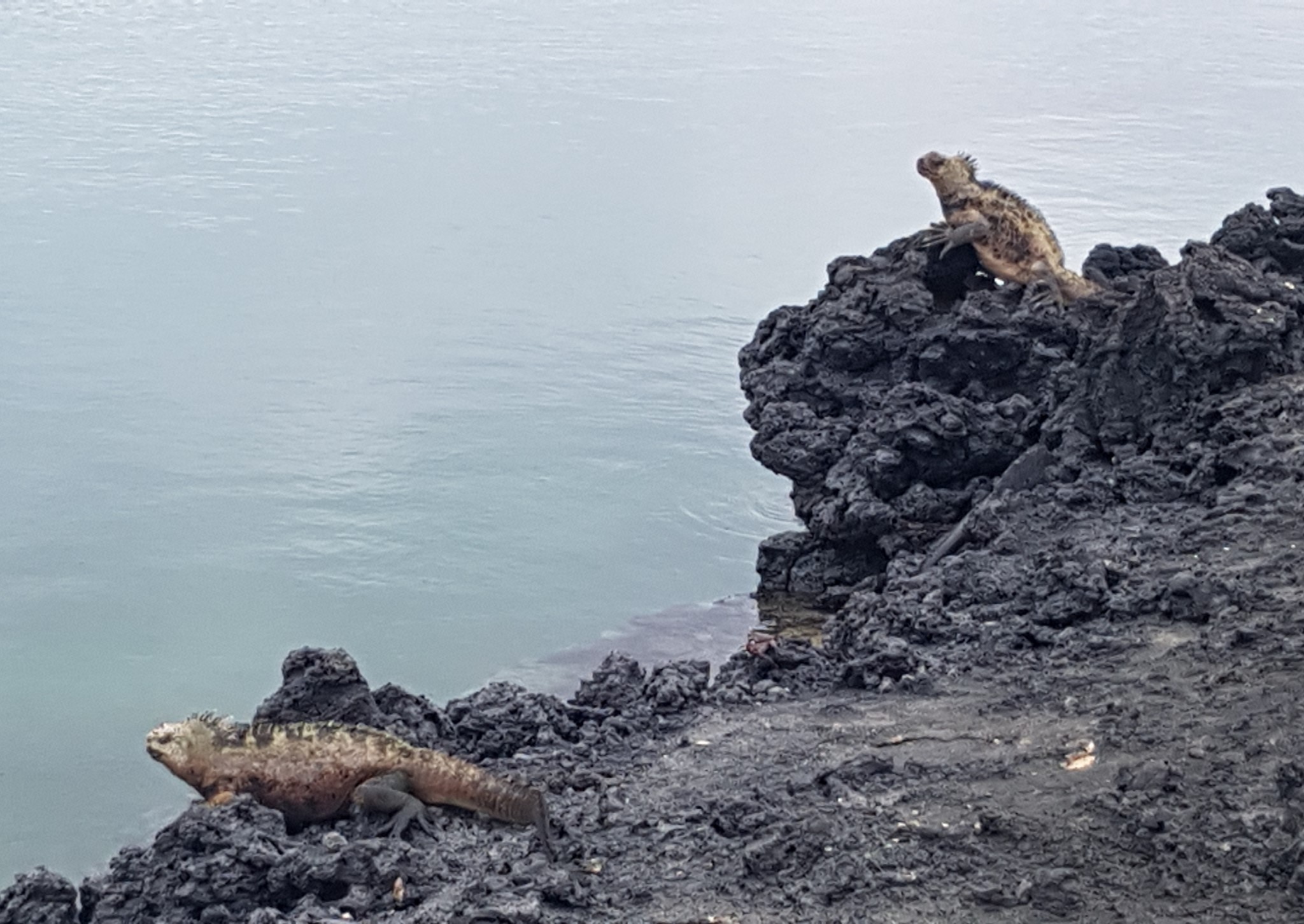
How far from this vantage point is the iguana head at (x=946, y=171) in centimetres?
1082

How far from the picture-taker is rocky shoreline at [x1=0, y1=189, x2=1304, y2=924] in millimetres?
5207

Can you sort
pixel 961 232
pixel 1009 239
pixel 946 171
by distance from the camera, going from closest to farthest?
pixel 961 232 < pixel 1009 239 < pixel 946 171

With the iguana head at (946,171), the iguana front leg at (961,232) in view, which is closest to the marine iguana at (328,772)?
the iguana front leg at (961,232)

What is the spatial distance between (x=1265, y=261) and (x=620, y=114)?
37.2 feet

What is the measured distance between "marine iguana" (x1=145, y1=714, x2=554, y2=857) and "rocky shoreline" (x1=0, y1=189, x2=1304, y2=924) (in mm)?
126

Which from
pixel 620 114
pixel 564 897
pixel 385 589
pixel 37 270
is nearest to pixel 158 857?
pixel 564 897

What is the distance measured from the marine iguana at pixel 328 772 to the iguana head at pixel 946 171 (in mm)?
5648

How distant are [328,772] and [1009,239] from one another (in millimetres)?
5606

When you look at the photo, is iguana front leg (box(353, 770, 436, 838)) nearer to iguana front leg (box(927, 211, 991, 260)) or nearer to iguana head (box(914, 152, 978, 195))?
iguana front leg (box(927, 211, 991, 260))

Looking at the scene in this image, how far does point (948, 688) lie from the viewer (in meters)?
6.88

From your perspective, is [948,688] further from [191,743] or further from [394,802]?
[191,743]

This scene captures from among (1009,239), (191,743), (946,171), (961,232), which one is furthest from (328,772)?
(946,171)

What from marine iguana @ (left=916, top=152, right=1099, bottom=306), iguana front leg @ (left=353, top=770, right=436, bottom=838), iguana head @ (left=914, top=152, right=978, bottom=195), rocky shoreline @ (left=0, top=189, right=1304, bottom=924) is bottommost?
iguana front leg @ (left=353, top=770, right=436, bottom=838)

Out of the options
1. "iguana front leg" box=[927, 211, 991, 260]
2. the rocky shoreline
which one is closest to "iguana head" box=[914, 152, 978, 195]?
"iguana front leg" box=[927, 211, 991, 260]
